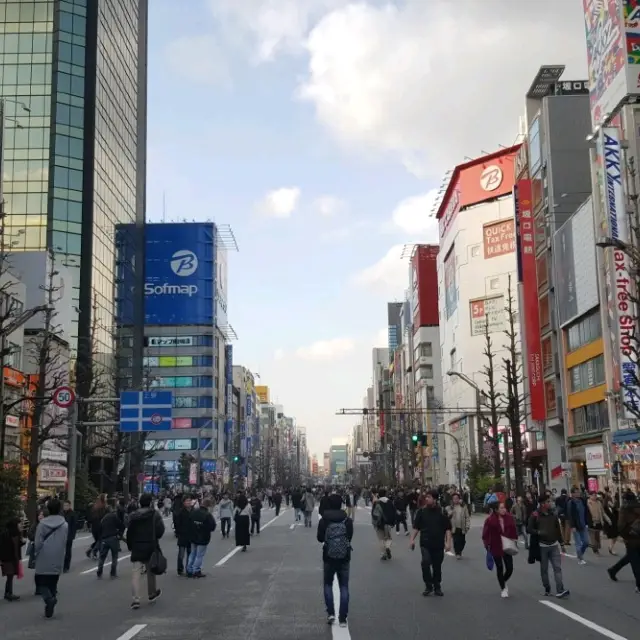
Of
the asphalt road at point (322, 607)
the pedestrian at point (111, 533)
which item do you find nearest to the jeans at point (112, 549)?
the pedestrian at point (111, 533)

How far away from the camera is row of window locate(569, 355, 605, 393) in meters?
45.2

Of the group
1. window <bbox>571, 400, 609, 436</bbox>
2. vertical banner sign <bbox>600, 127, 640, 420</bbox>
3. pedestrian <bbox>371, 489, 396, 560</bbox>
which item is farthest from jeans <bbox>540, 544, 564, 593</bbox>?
window <bbox>571, 400, 609, 436</bbox>

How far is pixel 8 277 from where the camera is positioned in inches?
1969

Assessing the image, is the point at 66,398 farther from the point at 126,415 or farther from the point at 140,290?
the point at 140,290

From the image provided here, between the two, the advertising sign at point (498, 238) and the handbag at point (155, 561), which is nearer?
the handbag at point (155, 561)

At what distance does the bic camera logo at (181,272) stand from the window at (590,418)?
227ft

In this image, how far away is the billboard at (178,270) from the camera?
361ft

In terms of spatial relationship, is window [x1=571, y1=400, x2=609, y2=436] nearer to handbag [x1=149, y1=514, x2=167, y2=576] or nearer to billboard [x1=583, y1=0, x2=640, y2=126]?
billboard [x1=583, y1=0, x2=640, y2=126]

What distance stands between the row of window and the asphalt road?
27.7 meters

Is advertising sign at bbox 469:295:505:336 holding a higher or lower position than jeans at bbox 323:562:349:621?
higher

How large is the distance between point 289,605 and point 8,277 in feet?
138

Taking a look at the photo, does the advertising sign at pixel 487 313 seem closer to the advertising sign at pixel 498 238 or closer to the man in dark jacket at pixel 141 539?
the advertising sign at pixel 498 238

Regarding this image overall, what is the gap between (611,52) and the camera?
4269 cm

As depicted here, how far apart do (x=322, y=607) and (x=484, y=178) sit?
77283 millimetres
